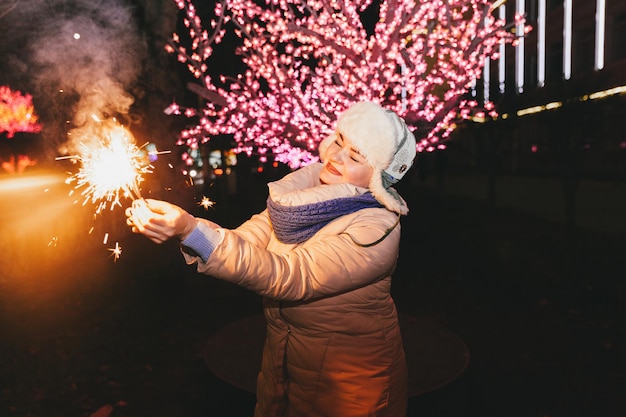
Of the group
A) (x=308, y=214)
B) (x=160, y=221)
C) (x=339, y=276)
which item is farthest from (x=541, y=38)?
(x=160, y=221)

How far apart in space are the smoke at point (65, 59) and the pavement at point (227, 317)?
140cm

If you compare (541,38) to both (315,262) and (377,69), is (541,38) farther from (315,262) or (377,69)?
(315,262)

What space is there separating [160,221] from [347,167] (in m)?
1.00

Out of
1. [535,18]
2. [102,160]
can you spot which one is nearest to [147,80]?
[102,160]

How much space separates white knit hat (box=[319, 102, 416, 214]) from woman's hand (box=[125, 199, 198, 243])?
902 mm

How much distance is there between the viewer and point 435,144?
7020mm

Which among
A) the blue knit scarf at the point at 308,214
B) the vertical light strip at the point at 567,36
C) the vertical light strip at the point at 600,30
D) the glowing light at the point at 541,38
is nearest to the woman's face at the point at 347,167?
the blue knit scarf at the point at 308,214

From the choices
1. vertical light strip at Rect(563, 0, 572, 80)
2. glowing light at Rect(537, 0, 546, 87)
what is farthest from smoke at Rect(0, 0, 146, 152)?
glowing light at Rect(537, 0, 546, 87)

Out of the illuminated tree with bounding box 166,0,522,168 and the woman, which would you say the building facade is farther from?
the woman

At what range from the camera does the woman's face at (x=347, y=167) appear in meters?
2.56

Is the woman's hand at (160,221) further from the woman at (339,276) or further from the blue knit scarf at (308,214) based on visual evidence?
the blue knit scarf at (308,214)

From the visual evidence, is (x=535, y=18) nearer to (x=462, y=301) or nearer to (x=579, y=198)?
(x=579, y=198)

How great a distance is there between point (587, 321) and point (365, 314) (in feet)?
18.6

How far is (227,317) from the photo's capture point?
7.47 meters
